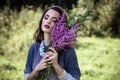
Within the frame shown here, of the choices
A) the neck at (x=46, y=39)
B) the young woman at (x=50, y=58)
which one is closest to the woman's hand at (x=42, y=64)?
the young woman at (x=50, y=58)

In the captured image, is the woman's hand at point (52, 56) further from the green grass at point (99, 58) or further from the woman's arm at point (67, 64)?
the green grass at point (99, 58)

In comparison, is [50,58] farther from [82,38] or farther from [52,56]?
[82,38]

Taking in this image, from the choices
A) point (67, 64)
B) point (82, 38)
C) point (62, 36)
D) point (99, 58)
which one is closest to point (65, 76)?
point (67, 64)

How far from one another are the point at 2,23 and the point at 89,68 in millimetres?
2154

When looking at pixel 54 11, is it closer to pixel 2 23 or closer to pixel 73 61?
pixel 73 61

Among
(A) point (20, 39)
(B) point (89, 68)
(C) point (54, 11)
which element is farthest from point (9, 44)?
(C) point (54, 11)

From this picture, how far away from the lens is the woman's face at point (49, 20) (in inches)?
133

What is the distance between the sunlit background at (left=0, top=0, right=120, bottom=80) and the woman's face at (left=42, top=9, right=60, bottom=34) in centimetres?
369

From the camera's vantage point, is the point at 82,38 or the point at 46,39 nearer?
the point at 46,39

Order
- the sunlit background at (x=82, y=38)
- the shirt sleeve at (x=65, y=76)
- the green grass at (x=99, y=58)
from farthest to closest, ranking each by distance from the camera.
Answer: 1. the sunlit background at (x=82, y=38)
2. the green grass at (x=99, y=58)
3. the shirt sleeve at (x=65, y=76)

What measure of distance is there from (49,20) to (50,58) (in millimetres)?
372

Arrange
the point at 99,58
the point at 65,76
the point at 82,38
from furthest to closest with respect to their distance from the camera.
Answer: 1. the point at 82,38
2. the point at 99,58
3. the point at 65,76

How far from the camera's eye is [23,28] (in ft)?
28.9

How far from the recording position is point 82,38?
1021cm
